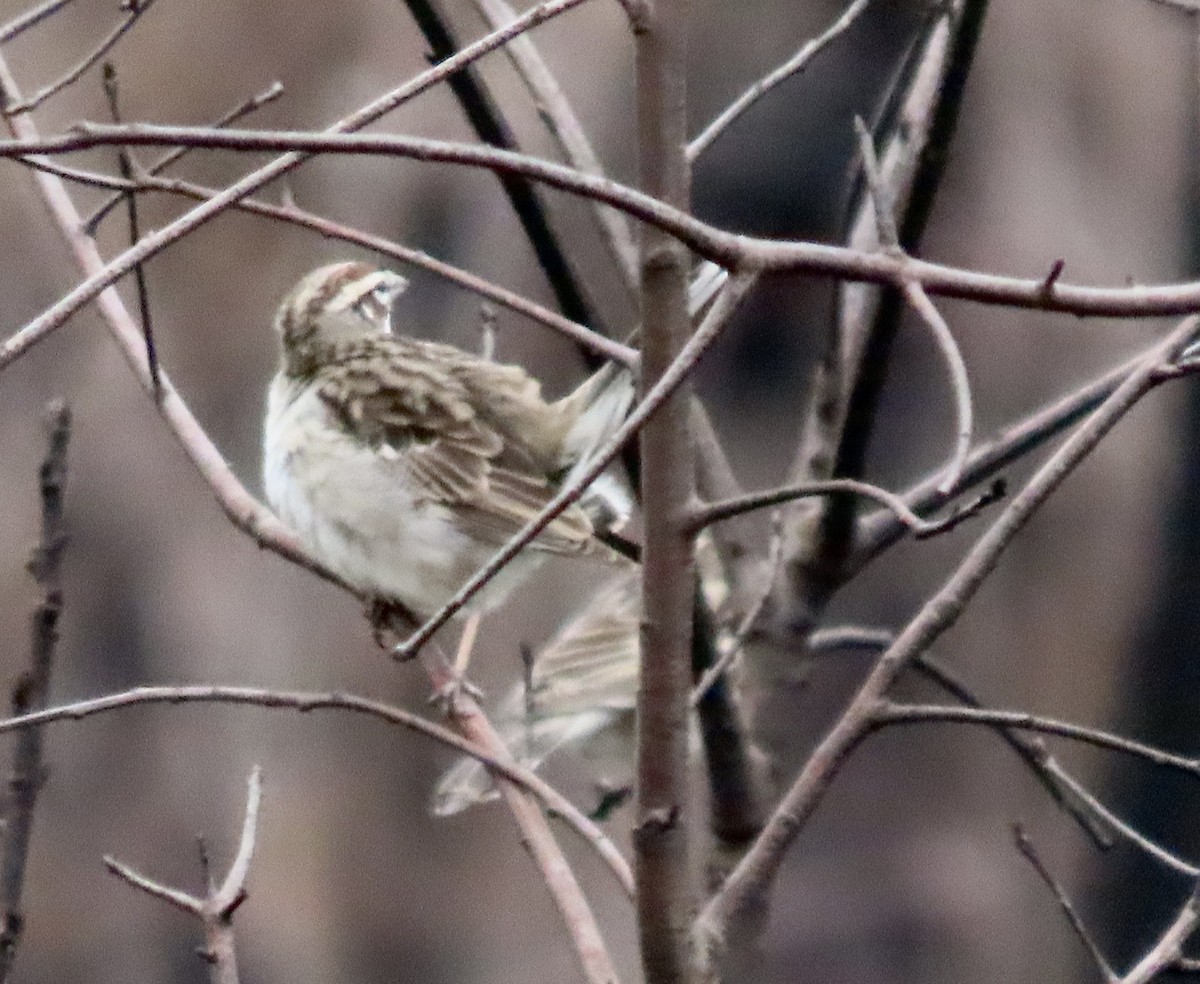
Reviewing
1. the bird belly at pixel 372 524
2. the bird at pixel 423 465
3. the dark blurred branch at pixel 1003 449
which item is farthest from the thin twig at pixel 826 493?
the bird belly at pixel 372 524

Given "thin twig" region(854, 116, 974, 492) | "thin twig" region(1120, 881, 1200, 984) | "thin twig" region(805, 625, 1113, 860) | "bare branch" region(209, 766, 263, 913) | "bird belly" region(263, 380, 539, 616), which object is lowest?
"thin twig" region(1120, 881, 1200, 984)

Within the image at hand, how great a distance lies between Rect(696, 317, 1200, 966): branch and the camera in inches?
57.0

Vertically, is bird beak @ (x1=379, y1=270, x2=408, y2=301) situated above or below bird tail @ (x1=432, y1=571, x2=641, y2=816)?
above

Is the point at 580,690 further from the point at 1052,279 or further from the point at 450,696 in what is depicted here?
Result: the point at 1052,279

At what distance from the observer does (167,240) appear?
1140 mm

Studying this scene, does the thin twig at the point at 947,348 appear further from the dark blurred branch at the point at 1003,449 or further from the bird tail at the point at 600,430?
the bird tail at the point at 600,430

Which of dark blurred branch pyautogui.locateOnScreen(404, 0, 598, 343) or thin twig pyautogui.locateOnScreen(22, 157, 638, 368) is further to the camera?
dark blurred branch pyautogui.locateOnScreen(404, 0, 598, 343)

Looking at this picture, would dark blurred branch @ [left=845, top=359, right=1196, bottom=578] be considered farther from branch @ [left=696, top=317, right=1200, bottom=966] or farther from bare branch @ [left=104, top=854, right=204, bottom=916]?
bare branch @ [left=104, top=854, right=204, bottom=916]

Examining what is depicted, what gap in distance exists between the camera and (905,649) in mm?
1588

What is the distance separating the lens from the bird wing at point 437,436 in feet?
9.50

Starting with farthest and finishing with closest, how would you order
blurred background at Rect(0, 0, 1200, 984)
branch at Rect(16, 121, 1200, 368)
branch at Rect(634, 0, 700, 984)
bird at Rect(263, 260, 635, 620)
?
blurred background at Rect(0, 0, 1200, 984) → bird at Rect(263, 260, 635, 620) → branch at Rect(634, 0, 700, 984) → branch at Rect(16, 121, 1200, 368)

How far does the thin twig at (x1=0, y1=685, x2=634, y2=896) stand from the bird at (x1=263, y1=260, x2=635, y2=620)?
0.91 meters

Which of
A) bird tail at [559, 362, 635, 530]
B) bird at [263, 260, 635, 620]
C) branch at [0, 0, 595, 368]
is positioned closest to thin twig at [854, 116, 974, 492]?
branch at [0, 0, 595, 368]

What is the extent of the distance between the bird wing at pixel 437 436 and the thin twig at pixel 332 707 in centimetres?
106
